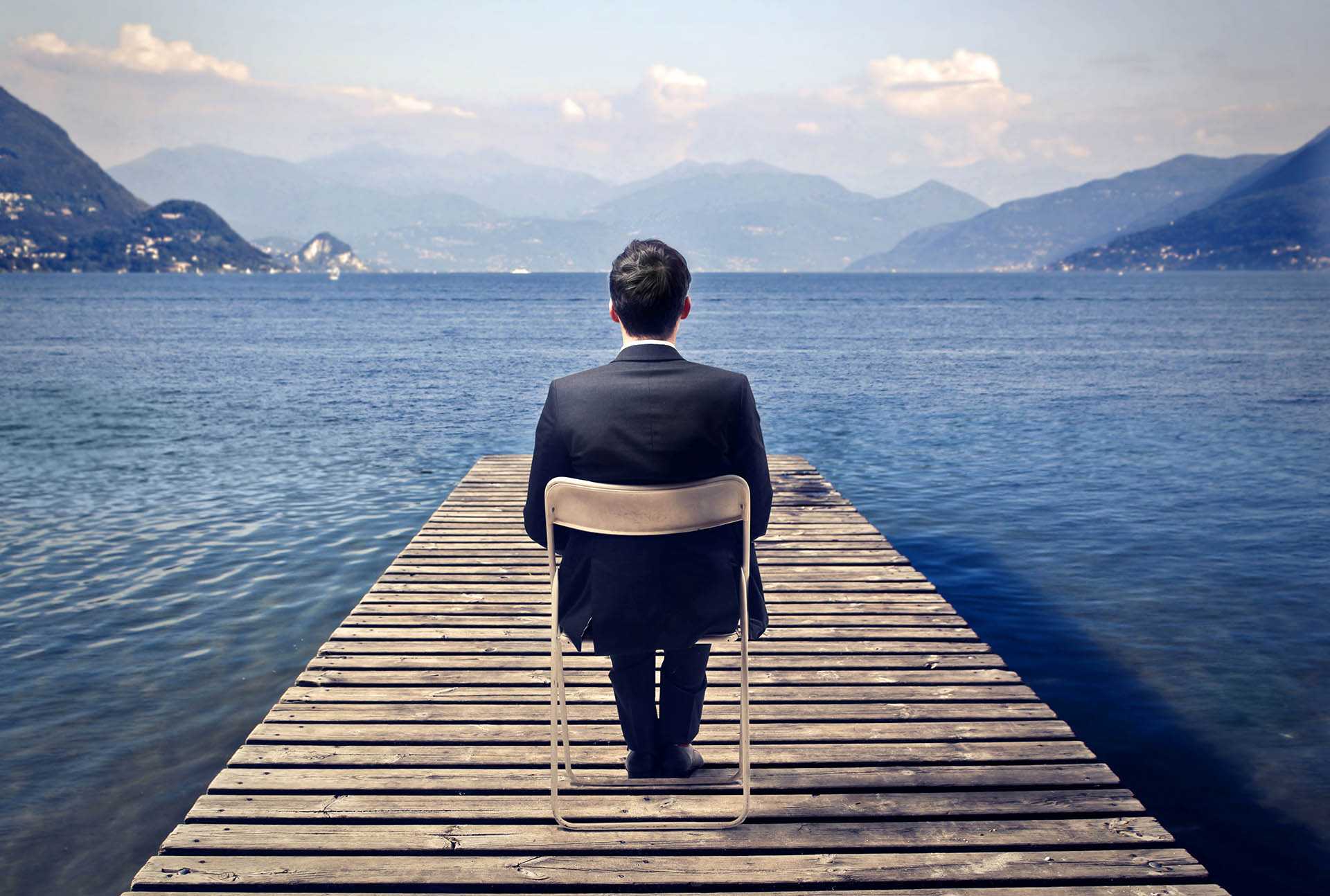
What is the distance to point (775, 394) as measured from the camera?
88.6 ft

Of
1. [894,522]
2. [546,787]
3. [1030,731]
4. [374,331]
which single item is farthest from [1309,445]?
[374,331]

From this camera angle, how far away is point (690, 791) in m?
3.48

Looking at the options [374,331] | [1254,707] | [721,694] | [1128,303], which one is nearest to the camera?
[721,694]

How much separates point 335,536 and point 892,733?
8.97 metres

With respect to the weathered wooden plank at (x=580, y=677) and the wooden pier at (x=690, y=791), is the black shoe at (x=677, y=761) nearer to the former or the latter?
the wooden pier at (x=690, y=791)

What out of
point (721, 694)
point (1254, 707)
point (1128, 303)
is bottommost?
point (1254, 707)

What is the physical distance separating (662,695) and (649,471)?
3.63 ft

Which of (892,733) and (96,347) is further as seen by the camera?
(96,347)

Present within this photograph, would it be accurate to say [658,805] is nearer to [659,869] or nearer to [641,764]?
[641,764]

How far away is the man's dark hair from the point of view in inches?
114

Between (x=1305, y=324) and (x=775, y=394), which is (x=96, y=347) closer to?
(x=775, y=394)

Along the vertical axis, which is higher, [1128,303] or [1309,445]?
[1128,303]

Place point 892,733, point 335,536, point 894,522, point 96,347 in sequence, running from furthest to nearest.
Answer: point 96,347, point 894,522, point 335,536, point 892,733

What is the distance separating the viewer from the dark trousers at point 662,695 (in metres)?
3.29
